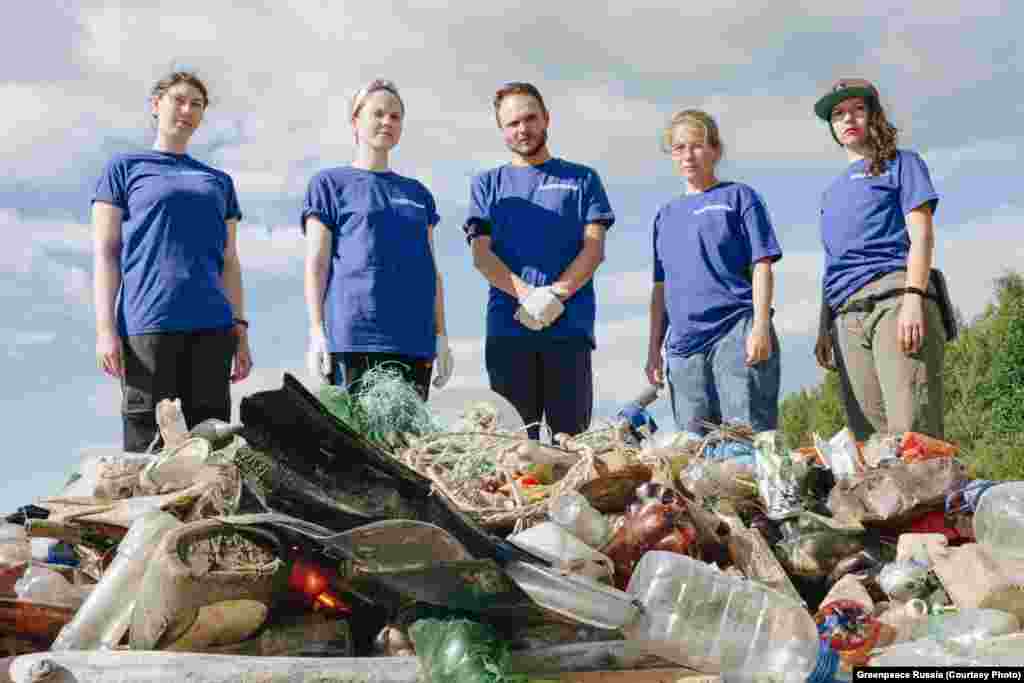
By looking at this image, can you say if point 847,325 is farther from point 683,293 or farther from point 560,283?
point 560,283

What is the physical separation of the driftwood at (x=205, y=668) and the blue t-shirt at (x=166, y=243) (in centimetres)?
268

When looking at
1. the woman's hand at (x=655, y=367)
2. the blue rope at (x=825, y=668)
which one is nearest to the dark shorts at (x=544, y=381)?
the woman's hand at (x=655, y=367)

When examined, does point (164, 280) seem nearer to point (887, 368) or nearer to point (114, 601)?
point (114, 601)

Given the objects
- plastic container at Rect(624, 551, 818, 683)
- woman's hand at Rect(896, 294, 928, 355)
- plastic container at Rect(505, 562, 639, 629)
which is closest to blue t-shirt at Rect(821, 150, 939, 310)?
woman's hand at Rect(896, 294, 928, 355)

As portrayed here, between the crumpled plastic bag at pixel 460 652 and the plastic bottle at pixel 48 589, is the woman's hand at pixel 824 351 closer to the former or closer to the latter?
the crumpled plastic bag at pixel 460 652

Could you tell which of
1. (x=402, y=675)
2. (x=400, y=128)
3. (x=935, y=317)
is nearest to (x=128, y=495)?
(x=402, y=675)

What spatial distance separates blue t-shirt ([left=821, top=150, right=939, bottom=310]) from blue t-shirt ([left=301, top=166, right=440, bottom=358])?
2.07 meters

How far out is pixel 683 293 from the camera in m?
6.00

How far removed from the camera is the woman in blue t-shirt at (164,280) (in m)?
5.46

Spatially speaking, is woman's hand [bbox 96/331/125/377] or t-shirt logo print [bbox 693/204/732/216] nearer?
woman's hand [bbox 96/331/125/377]

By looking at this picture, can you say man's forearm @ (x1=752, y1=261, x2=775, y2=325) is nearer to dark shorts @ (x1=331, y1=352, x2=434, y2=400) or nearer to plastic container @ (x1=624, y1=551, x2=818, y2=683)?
dark shorts @ (x1=331, y1=352, x2=434, y2=400)

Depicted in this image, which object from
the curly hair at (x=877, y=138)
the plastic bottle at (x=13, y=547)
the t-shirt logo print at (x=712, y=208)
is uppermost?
the curly hair at (x=877, y=138)

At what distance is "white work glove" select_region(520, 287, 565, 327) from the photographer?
18.7 ft

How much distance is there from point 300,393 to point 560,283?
276 centimetres
